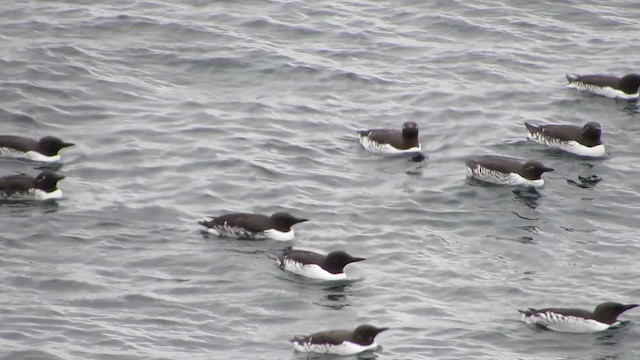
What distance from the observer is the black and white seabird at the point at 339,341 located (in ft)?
63.2

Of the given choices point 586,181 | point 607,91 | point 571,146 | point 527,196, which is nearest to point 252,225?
point 527,196

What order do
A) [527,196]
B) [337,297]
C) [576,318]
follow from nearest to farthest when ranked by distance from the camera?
[576,318] < [337,297] < [527,196]

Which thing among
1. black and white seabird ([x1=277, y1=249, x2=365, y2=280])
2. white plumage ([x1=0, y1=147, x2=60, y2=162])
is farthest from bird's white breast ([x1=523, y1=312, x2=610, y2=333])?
white plumage ([x1=0, y1=147, x2=60, y2=162])

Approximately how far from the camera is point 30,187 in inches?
975

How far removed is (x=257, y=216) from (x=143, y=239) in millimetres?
1970

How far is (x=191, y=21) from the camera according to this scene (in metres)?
35.9

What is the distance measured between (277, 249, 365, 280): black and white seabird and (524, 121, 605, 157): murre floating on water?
777 cm

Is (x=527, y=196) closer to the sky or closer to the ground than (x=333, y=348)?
closer to the sky

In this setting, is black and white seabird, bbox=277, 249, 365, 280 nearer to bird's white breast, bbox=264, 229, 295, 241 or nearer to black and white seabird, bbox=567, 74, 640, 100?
bird's white breast, bbox=264, 229, 295, 241

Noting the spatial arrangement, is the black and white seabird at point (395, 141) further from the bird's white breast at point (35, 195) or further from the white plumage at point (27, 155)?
the bird's white breast at point (35, 195)

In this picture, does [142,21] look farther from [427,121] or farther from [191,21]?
[427,121]

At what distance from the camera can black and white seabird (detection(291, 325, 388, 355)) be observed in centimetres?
1927

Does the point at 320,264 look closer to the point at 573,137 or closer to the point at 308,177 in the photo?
the point at 308,177

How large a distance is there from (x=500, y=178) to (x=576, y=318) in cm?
669
